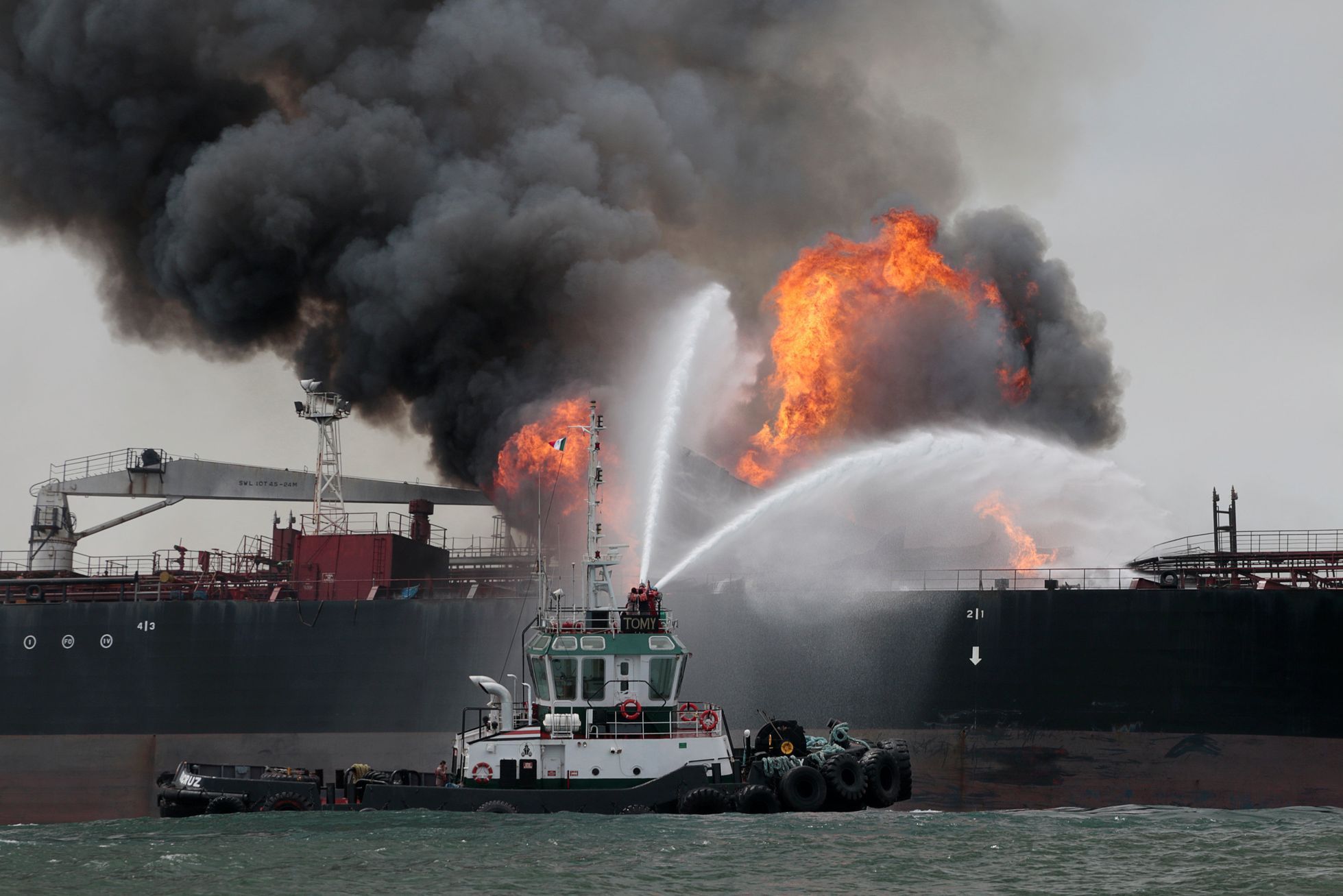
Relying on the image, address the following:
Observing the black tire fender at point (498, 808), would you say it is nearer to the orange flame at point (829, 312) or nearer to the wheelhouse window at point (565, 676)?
the wheelhouse window at point (565, 676)

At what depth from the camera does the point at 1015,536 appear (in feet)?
140

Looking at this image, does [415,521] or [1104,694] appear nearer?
[1104,694]

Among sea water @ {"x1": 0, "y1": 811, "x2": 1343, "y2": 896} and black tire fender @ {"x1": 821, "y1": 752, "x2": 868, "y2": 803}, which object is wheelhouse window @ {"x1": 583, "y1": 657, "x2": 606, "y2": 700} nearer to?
sea water @ {"x1": 0, "y1": 811, "x2": 1343, "y2": 896}

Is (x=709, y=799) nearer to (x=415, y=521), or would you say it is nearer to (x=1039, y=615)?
(x=1039, y=615)

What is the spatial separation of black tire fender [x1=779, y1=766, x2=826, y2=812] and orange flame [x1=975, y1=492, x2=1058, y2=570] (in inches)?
627

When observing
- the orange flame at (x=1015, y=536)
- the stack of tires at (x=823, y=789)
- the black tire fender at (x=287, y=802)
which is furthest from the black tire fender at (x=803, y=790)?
the orange flame at (x=1015, y=536)

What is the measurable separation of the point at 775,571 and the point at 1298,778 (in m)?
12.2

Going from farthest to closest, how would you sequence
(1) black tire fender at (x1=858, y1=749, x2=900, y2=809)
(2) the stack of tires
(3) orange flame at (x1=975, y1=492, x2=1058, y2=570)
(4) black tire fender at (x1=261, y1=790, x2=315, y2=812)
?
(3) orange flame at (x1=975, y1=492, x2=1058, y2=570) → (4) black tire fender at (x1=261, y1=790, x2=315, y2=812) → (1) black tire fender at (x1=858, y1=749, x2=900, y2=809) → (2) the stack of tires

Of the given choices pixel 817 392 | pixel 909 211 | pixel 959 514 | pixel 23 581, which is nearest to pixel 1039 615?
pixel 959 514

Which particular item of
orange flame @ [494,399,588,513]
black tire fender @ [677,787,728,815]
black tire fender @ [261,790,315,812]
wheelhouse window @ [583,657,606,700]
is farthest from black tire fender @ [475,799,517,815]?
orange flame @ [494,399,588,513]

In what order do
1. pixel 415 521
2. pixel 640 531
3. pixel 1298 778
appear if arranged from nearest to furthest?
pixel 1298 778
pixel 640 531
pixel 415 521

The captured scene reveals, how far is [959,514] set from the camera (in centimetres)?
4412

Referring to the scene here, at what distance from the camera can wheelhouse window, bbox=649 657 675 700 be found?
27906 millimetres

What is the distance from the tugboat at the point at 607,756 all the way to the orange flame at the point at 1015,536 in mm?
14067
